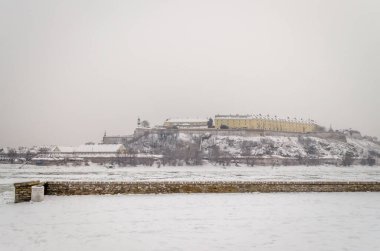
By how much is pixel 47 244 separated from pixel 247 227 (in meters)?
5.15

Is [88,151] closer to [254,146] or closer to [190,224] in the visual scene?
[254,146]

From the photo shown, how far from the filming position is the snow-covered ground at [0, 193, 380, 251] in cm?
857

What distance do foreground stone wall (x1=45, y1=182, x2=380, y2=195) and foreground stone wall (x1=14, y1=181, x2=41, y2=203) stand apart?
174cm

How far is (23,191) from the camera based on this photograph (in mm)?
15844

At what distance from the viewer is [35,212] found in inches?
508

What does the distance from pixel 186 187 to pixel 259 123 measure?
113m

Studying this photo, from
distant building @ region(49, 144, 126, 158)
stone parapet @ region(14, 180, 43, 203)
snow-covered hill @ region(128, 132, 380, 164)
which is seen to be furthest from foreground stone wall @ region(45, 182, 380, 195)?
snow-covered hill @ region(128, 132, 380, 164)

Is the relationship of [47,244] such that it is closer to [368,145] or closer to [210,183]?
[210,183]

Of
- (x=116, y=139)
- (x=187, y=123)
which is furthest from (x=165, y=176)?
(x=187, y=123)

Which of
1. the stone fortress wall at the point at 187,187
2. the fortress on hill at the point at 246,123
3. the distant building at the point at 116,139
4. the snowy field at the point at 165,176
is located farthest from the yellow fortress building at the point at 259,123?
the stone fortress wall at the point at 187,187

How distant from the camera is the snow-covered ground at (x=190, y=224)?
8.57 metres

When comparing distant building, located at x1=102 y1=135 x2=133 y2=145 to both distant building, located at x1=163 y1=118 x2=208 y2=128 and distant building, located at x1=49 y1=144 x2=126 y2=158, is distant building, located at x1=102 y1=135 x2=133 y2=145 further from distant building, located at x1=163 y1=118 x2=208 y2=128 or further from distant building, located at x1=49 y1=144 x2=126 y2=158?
distant building, located at x1=49 y1=144 x2=126 y2=158

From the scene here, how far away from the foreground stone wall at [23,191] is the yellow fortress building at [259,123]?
4322 inches

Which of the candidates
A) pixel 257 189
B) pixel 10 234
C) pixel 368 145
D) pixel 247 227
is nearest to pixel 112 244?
pixel 10 234
